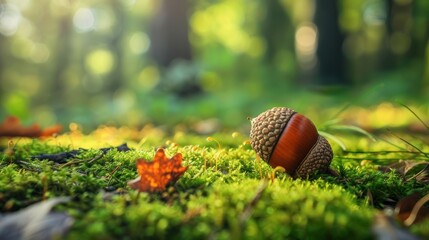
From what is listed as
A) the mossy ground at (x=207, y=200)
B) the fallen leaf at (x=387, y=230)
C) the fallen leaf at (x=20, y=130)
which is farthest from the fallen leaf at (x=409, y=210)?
the fallen leaf at (x=20, y=130)

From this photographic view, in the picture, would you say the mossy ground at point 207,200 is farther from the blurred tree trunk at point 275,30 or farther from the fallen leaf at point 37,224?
the blurred tree trunk at point 275,30

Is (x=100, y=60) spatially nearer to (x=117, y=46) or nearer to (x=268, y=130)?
(x=117, y=46)

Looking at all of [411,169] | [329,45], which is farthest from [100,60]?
[411,169]

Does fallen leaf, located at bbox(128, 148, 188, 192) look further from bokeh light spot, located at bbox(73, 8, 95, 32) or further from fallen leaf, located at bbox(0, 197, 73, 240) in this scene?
bokeh light spot, located at bbox(73, 8, 95, 32)

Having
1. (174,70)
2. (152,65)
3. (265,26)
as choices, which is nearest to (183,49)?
(152,65)

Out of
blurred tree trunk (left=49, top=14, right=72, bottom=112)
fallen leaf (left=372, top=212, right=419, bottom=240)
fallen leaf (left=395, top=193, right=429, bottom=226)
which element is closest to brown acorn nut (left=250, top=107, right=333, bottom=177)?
fallen leaf (left=395, top=193, right=429, bottom=226)
